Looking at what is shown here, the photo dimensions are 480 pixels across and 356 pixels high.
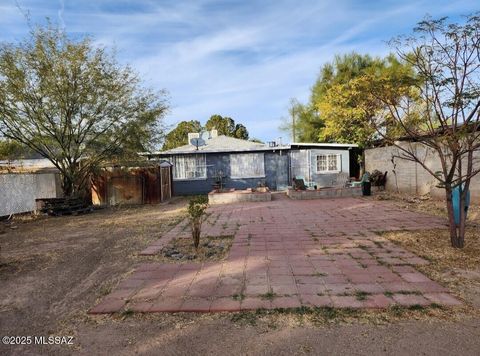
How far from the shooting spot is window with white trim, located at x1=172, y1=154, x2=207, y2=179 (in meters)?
18.8

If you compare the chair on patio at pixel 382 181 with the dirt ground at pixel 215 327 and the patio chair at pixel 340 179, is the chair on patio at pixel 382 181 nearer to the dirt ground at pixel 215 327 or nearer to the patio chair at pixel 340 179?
the patio chair at pixel 340 179

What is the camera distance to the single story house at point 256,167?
18688 millimetres

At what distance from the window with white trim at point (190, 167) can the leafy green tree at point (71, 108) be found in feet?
15.7

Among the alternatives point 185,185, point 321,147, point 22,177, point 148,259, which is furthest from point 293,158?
point 148,259

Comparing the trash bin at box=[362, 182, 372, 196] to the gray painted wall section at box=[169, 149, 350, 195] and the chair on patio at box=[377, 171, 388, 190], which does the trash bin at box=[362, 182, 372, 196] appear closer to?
the chair on patio at box=[377, 171, 388, 190]

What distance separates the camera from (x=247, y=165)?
61.6 feet

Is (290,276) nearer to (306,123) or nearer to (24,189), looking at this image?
(24,189)

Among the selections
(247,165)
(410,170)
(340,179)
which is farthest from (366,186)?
(247,165)

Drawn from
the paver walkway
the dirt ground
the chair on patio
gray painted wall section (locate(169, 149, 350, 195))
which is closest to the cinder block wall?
the chair on patio

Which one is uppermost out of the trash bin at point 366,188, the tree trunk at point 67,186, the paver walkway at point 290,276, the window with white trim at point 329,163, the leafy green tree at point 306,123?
the leafy green tree at point 306,123

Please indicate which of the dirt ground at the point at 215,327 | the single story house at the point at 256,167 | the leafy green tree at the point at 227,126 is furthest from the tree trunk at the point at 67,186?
the leafy green tree at the point at 227,126

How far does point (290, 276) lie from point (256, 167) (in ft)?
47.3

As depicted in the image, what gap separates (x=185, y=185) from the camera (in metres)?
18.9

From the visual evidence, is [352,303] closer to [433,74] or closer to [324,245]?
[324,245]
